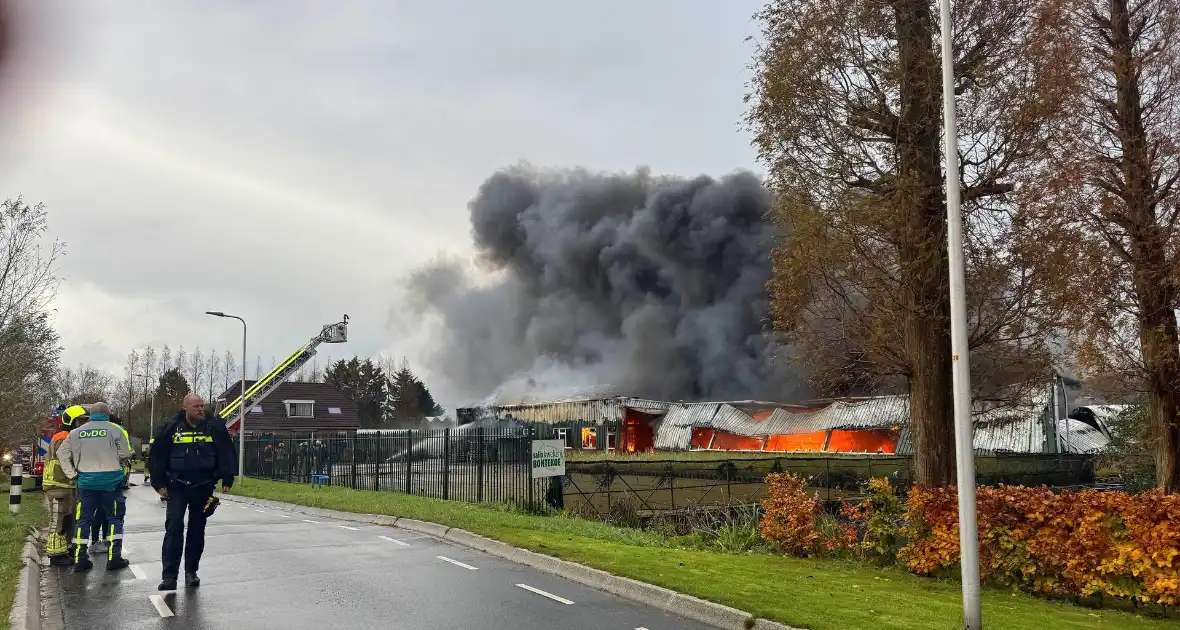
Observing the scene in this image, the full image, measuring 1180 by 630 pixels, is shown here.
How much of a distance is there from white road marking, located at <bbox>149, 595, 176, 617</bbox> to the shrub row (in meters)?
7.16

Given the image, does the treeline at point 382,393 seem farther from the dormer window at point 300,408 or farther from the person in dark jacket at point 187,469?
the person in dark jacket at point 187,469

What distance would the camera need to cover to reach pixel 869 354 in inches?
475

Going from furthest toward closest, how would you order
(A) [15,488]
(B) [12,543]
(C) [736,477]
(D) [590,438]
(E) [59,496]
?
(D) [590,438] < (C) [736,477] < (A) [15,488] < (B) [12,543] < (E) [59,496]

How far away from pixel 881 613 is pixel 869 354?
236 inches

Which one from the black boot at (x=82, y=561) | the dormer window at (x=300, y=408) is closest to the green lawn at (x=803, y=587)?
the black boot at (x=82, y=561)

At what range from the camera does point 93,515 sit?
8.05 m

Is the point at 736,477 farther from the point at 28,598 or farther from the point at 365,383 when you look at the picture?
the point at 365,383

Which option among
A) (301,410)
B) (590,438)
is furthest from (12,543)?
(301,410)

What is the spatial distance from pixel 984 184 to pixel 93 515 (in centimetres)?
1096

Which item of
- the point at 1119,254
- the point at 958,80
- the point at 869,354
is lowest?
the point at 869,354

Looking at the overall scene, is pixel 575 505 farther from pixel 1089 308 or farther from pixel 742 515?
pixel 1089 308

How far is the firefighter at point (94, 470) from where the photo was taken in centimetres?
786

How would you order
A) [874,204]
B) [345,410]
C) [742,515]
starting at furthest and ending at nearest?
1. [345,410]
2. [742,515]
3. [874,204]

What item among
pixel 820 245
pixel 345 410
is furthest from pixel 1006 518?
pixel 345 410
